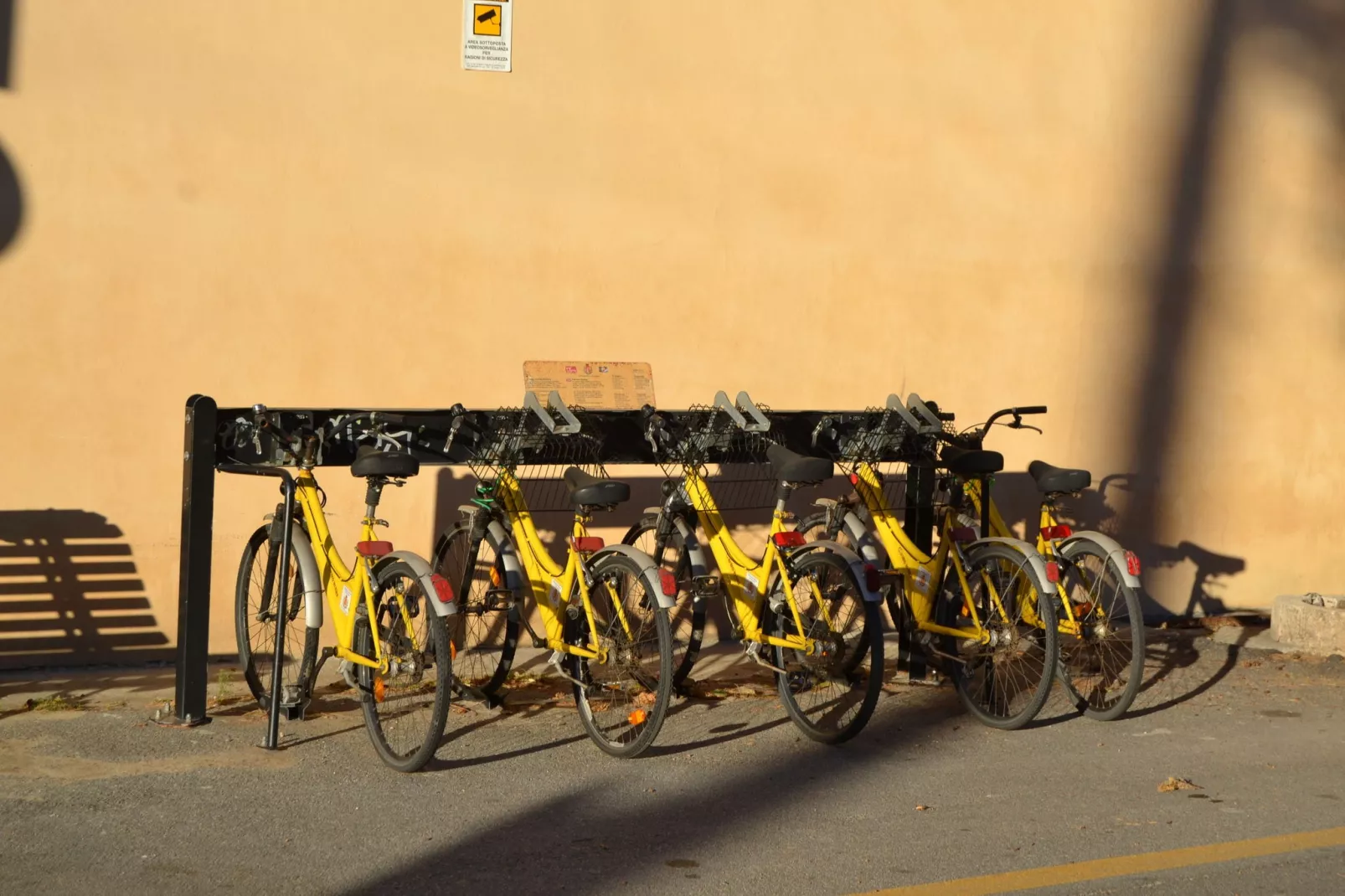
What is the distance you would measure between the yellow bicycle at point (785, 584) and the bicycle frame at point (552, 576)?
0.63 metres

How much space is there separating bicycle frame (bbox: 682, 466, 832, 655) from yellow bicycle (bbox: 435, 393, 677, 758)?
0.45m

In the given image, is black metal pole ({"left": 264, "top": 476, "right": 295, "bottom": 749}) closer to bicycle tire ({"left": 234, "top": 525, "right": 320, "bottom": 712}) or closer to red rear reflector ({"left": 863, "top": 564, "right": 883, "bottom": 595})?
bicycle tire ({"left": 234, "top": 525, "right": 320, "bottom": 712})

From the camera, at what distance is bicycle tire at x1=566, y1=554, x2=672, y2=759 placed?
19.4ft

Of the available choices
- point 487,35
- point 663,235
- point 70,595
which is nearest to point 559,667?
point 70,595

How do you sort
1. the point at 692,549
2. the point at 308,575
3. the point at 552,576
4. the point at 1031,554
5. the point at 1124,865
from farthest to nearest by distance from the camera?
the point at 692,549 < the point at 1031,554 < the point at 552,576 < the point at 308,575 < the point at 1124,865

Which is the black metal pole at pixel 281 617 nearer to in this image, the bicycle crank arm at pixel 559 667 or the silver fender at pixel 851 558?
the bicycle crank arm at pixel 559 667

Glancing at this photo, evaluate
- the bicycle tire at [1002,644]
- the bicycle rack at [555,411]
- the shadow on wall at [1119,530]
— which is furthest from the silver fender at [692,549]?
the shadow on wall at [1119,530]

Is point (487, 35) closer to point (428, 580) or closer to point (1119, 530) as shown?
point (428, 580)

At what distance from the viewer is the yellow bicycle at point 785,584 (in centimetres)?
621

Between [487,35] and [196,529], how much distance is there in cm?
304

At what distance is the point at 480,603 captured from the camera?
6656mm

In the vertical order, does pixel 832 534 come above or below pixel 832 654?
above

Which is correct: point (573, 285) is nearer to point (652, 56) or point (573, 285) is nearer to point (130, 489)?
point (652, 56)

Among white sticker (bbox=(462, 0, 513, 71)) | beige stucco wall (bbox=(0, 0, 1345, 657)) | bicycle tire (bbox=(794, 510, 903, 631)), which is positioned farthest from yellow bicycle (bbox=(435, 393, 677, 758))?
white sticker (bbox=(462, 0, 513, 71))
